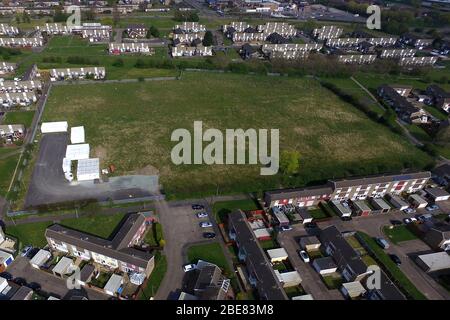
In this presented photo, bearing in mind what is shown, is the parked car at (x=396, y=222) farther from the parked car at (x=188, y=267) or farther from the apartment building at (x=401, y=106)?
the apartment building at (x=401, y=106)

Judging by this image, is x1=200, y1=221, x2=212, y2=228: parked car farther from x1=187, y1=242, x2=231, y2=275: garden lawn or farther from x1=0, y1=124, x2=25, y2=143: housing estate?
x1=0, y1=124, x2=25, y2=143: housing estate

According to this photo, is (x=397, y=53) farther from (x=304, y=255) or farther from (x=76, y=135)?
(x=76, y=135)

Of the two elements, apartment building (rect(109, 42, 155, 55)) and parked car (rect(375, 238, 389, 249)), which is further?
apartment building (rect(109, 42, 155, 55))

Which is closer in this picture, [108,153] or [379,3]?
[108,153]

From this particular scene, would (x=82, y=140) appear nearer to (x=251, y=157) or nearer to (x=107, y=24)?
(x=251, y=157)

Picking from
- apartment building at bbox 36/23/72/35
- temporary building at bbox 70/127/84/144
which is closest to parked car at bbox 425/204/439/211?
temporary building at bbox 70/127/84/144
